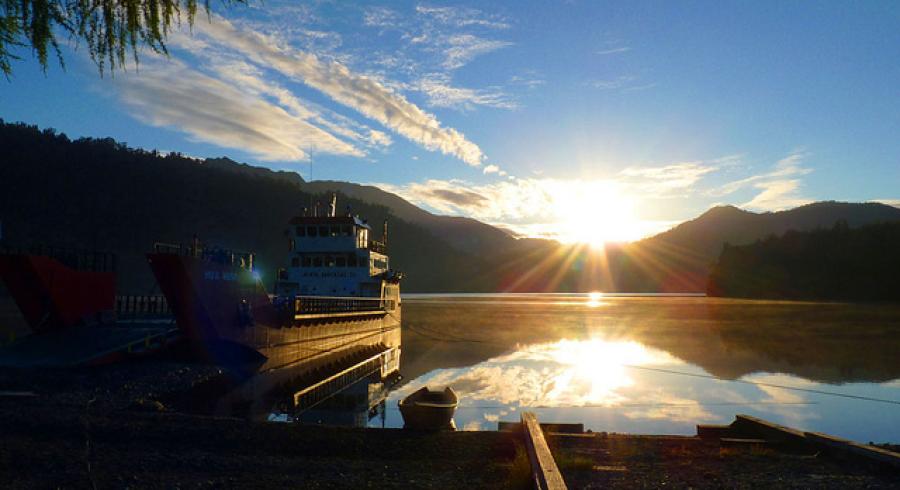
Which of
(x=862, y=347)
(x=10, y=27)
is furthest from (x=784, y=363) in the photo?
(x=10, y=27)

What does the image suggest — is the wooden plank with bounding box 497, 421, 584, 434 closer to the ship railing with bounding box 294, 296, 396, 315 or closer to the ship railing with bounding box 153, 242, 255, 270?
the ship railing with bounding box 153, 242, 255, 270

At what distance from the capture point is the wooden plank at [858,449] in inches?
331

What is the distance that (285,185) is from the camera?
187625mm

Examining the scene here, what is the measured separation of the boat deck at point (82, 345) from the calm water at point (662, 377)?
952 centimetres

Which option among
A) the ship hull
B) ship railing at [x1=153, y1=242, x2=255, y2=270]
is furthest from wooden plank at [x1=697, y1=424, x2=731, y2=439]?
ship railing at [x1=153, y1=242, x2=255, y2=270]

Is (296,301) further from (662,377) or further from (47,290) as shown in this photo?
(662,377)

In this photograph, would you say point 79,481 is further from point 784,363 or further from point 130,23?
point 784,363

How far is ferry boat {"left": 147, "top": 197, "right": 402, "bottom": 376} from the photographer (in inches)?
802

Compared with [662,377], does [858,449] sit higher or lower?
higher

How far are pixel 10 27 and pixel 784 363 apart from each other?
1212 inches

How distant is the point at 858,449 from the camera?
9.02 m

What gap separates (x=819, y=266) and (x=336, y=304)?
14064 centimetres

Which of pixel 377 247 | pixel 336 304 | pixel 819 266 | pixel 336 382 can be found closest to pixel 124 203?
pixel 377 247

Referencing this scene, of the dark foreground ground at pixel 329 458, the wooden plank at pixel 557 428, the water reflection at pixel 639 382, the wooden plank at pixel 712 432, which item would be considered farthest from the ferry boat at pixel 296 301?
the wooden plank at pixel 712 432
